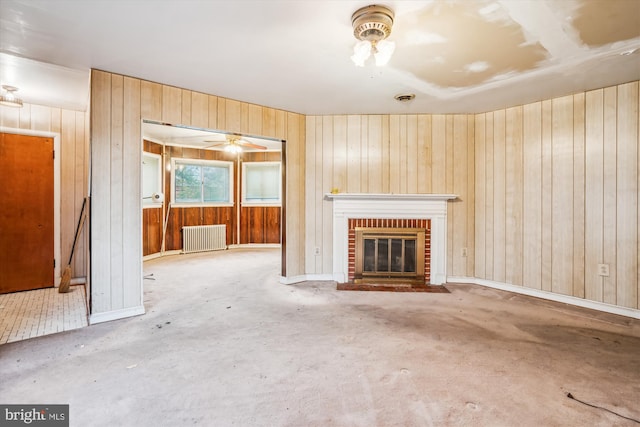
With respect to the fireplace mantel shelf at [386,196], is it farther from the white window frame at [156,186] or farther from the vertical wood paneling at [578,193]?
the white window frame at [156,186]

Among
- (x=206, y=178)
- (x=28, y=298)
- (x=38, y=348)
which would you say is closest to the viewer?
(x=38, y=348)

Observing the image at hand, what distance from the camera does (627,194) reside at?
321 centimetres

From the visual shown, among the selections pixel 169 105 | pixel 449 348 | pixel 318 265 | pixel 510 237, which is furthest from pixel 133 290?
pixel 510 237

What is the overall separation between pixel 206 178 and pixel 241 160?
36.7 inches

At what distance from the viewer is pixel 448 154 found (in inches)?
174

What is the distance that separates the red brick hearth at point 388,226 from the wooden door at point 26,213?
409cm

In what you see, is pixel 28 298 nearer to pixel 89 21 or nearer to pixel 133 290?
pixel 133 290

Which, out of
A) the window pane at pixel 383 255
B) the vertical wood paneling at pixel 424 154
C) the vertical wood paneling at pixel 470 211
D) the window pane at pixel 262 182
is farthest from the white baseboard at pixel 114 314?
the window pane at pixel 262 182

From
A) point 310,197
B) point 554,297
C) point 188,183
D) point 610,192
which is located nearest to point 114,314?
point 310,197

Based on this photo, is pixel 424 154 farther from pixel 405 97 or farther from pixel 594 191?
pixel 594 191

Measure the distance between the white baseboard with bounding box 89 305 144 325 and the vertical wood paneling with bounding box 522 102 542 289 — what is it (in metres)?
4.58

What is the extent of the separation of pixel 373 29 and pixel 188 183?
232 inches

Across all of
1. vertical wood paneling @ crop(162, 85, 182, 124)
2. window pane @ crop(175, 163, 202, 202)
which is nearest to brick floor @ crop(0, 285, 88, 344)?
vertical wood paneling @ crop(162, 85, 182, 124)

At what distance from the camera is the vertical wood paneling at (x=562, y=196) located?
3.59 metres
